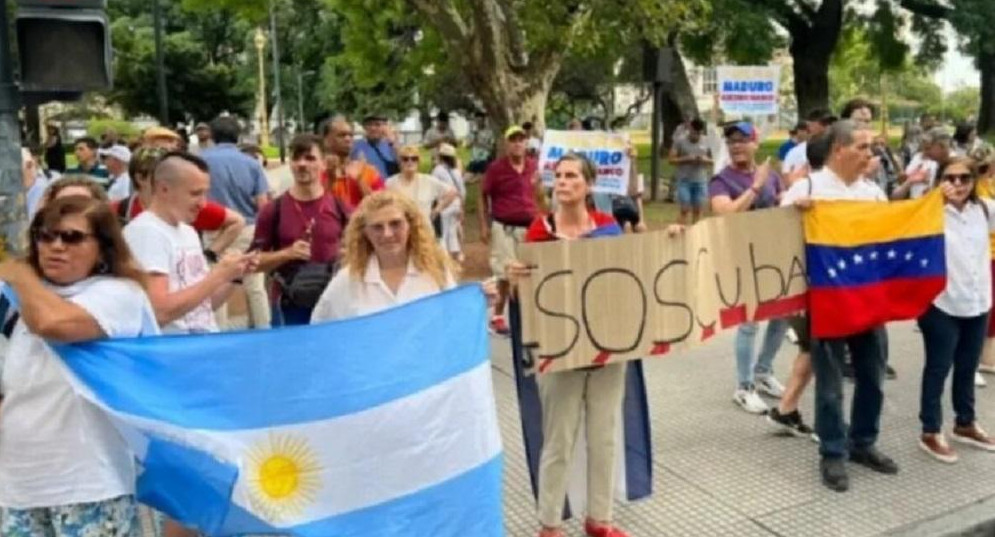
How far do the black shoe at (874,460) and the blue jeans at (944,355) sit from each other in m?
0.38

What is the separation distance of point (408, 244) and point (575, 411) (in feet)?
3.39

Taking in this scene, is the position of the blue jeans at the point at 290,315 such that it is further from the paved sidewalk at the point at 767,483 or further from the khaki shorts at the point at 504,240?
the khaki shorts at the point at 504,240

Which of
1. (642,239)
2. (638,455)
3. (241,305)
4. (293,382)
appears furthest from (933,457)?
(241,305)

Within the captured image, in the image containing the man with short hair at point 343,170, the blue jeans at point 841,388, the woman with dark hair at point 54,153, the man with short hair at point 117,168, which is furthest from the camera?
the woman with dark hair at point 54,153

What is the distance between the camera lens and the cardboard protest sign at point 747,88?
12773 mm

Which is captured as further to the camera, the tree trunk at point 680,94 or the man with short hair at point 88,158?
the tree trunk at point 680,94

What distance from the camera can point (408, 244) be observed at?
379cm

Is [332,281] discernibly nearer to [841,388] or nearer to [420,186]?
[841,388]

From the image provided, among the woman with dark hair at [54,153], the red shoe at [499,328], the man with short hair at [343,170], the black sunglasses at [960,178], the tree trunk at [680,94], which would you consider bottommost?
the red shoe at [499,328]

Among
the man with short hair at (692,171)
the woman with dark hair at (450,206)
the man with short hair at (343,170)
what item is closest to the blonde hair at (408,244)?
the man with short hair at (343,170)

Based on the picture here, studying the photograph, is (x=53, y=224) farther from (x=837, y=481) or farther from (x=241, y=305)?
(x=241, y=305)

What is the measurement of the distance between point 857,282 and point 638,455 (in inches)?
58.9

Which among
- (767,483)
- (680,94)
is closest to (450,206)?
(767,483)

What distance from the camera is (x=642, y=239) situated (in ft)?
14.4
